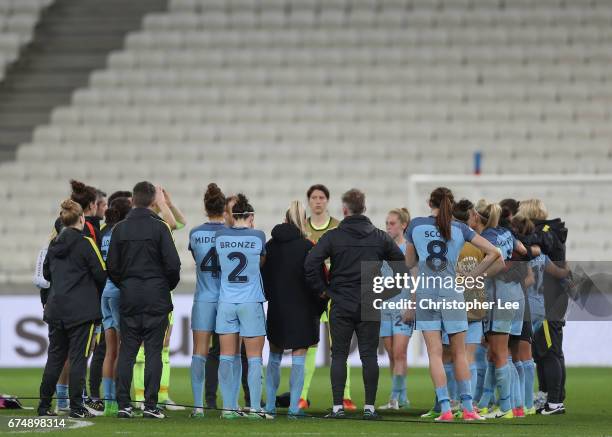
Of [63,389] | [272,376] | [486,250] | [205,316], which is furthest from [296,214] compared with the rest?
[63,389]

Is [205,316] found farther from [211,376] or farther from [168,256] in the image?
[211,376]

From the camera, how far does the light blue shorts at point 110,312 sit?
11375 mm

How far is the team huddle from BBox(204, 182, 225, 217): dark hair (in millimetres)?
11

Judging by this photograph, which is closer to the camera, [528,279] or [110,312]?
[110,312]

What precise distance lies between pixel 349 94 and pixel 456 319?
1277 cm

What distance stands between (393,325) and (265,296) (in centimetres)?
176

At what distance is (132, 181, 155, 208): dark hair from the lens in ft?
35.2

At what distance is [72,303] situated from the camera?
34.8 feet

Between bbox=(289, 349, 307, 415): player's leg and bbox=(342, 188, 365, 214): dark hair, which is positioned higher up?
bbox=(342, 188, 365, 214): dark hair

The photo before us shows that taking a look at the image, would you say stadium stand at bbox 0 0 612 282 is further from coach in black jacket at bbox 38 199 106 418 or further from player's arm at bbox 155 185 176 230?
coach in black jacket at bbox 38 199 106 418

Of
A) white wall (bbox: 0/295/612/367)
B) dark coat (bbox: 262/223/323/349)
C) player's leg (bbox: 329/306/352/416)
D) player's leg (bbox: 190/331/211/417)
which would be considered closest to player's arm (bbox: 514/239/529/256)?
player's leg (bbox: 329/306/352/416)

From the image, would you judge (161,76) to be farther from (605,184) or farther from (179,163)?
(605,184)

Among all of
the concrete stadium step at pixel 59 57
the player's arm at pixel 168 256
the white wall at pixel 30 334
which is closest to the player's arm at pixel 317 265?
the player's arm at pixel 168 256

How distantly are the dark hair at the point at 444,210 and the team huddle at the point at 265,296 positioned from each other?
11 millimetres
